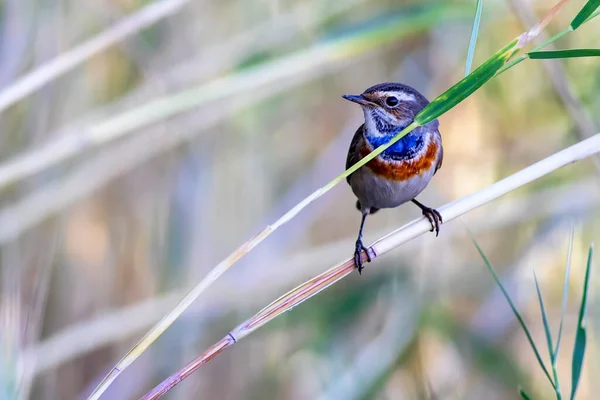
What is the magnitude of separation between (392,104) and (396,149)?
114 mm

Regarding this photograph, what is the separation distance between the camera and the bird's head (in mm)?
1766

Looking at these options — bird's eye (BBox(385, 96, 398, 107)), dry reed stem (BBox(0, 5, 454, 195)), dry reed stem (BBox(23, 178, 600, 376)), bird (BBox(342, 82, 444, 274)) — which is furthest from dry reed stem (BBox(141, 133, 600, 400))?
dry reed stem (BBox(23, 178, 600, 376))

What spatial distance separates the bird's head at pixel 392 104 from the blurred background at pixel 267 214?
47 cm

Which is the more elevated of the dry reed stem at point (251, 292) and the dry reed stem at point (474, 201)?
the dry reed stem at point (251, 292)

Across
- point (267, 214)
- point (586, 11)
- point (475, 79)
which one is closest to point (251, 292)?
point (267, 214)

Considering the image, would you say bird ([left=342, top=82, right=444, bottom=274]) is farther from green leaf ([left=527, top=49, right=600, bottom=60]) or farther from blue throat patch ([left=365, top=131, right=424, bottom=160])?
green leaf ([left=527, top=49, right=600, bottom=60])

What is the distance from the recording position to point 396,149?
69.8 inches

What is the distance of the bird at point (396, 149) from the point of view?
1745mm

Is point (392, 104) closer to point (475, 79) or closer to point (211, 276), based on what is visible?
point (475, 79)

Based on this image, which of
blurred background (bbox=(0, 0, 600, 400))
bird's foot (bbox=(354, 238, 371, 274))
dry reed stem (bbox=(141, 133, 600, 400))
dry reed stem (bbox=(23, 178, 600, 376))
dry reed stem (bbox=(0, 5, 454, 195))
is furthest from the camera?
blurred background (bbox=(0, 0, 600, 400))

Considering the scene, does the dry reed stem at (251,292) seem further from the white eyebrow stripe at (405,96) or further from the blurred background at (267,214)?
the white eyebrow stripe at (405,96)

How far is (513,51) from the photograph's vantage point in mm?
1098

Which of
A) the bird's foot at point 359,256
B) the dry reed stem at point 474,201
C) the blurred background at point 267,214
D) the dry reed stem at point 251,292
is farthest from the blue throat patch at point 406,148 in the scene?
the dry reed stem at point 251,292

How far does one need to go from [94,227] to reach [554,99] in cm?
180
